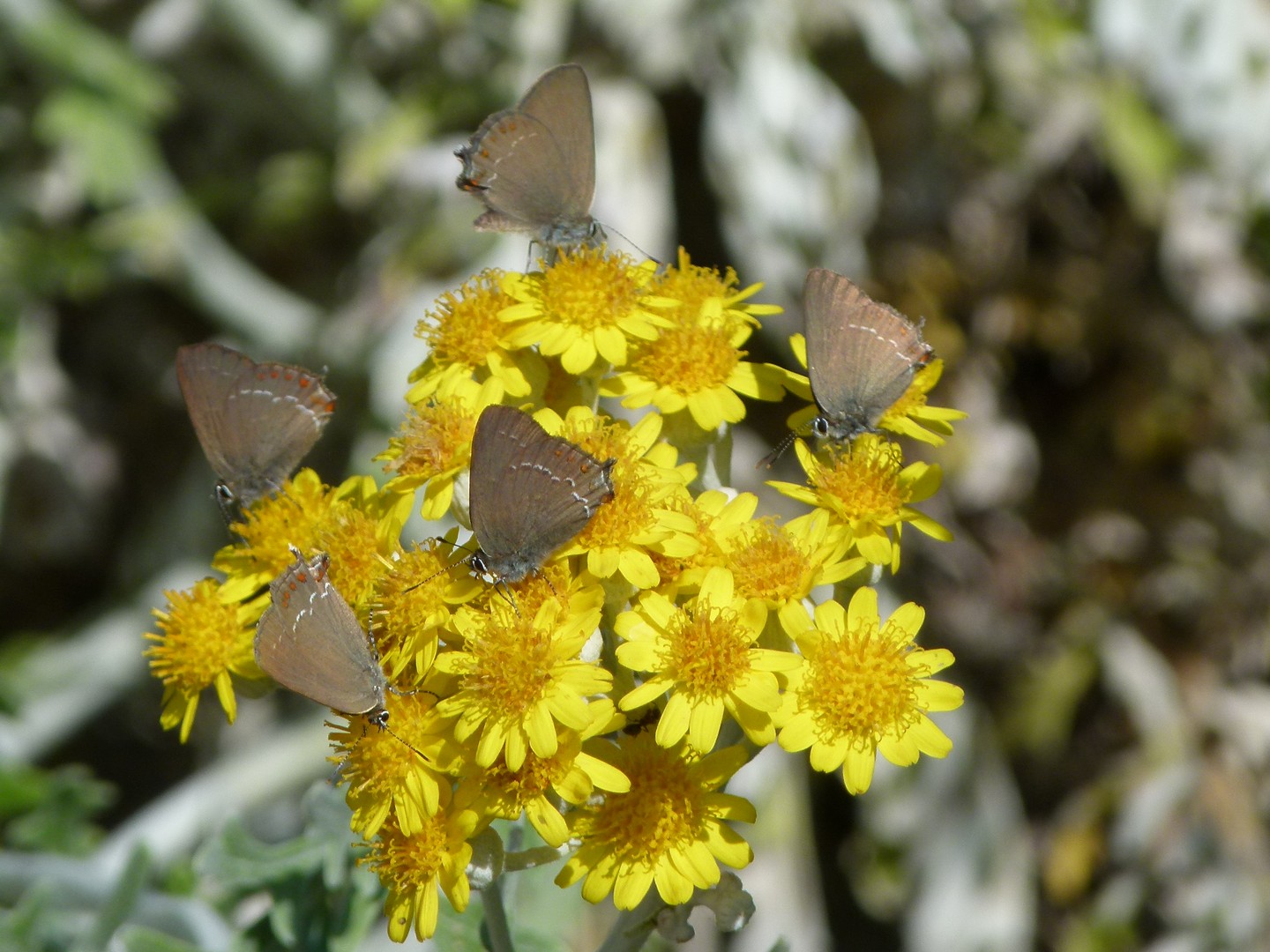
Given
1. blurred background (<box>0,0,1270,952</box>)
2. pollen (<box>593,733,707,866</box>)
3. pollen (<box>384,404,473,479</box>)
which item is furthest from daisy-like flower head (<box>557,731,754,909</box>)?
blurred background (<box>0,0,1270,952</box>)

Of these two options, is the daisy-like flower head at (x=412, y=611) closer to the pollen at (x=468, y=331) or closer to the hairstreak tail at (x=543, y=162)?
the pollen at (x=468, y=331)

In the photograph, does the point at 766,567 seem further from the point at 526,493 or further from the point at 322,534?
the point at 322,534

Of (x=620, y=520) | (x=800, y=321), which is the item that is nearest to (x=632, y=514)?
(x=620, y=520)

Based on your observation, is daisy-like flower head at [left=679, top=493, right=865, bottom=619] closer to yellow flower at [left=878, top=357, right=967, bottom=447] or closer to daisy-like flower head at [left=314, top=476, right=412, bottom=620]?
yellow flower at [left=878, top=357, right=967, bottom=447]

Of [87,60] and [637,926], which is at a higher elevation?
[637,926]

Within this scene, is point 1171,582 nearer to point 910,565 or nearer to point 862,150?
point 910,565
